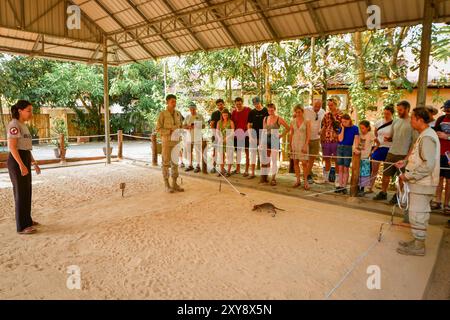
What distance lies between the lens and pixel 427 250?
3787 millimetres

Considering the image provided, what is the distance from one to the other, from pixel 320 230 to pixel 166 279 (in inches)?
94.7

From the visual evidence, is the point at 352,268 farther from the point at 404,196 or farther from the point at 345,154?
the point at 345,154

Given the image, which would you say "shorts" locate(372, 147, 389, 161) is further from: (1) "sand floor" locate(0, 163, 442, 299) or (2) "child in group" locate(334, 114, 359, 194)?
(1) "sand floor" locate(0, 163, 442, 299)

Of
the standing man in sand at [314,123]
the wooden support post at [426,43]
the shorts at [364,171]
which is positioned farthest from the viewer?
the standing man in sand at [314,123]

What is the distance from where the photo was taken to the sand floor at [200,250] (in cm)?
296

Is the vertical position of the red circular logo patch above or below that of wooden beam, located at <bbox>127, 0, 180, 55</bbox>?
below

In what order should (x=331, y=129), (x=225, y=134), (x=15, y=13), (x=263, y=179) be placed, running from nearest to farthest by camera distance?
(x=331, y=129) → (x=263, y=179) → (x=225, y=134) → (x=15, y=13)

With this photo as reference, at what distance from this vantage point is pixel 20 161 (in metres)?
4.09

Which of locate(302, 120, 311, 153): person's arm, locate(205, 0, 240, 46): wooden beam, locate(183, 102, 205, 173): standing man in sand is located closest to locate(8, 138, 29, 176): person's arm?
locate(183, 102, 205, 173): standing man in sand

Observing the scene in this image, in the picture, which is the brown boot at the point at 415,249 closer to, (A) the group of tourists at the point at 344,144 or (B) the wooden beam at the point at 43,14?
(A) the group of tourists at the point at 344,144

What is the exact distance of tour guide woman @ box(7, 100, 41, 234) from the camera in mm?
4066

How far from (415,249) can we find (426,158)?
3.58 feet

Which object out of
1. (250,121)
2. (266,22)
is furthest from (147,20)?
(250,121)

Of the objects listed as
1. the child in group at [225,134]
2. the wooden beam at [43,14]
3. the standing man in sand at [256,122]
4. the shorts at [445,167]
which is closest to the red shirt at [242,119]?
the child in group at [225,134]
